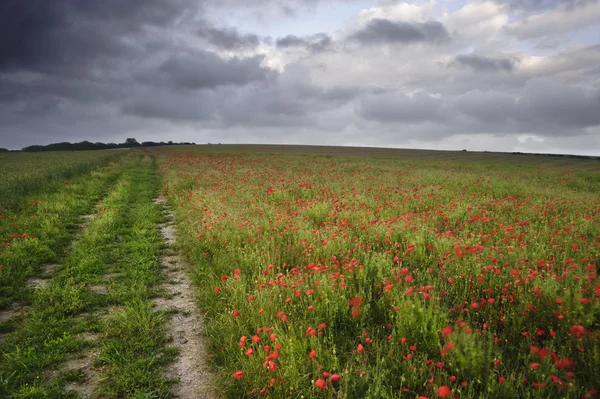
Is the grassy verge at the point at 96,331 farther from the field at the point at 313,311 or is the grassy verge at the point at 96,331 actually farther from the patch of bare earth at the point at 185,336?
the patch of bare earth at the point at 185,336

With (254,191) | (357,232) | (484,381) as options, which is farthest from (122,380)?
(254,191)

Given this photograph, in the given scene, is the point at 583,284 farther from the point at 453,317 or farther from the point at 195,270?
the point at 195,270

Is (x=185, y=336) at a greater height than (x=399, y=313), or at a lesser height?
lesser

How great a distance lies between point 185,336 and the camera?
13.5ft

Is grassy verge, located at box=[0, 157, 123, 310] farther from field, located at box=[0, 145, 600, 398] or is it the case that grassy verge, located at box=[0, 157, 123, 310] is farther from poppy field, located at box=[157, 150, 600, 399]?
poppy field, located at box=[157, 150, 600, 399]

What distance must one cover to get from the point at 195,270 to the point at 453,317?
14.1 ft

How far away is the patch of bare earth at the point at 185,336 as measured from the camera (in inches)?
128

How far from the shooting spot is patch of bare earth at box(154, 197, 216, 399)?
3.24 metres

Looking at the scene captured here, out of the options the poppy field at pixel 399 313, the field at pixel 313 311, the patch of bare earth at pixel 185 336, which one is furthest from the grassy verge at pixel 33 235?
the poppy field at pixel 399 313

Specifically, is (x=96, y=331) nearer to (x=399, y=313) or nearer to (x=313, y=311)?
(x=313, y=311)

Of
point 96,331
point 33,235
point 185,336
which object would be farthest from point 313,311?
point 33,235

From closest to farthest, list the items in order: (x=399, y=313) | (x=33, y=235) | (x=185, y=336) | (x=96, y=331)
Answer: (x=399, y=313)
(x=185, y=336)
(x=96, y=331)
(x=33, y=235)

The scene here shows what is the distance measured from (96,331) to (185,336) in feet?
4.01

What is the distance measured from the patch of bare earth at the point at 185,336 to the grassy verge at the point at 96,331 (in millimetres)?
146
